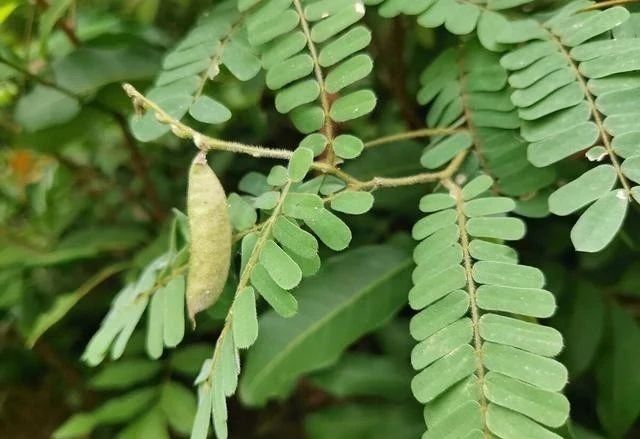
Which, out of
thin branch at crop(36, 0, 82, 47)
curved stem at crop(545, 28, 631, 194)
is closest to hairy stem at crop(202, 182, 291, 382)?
curved stem at crop(545, 28, 631, 194)

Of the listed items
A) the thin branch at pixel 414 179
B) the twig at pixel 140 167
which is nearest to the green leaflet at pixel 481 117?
the thin branch at pixel 414 179

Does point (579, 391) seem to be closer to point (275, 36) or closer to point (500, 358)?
point (500, 358)

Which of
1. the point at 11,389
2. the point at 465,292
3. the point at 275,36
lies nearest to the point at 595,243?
the point at 465,292

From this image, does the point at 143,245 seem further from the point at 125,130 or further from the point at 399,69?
the point at 399,69

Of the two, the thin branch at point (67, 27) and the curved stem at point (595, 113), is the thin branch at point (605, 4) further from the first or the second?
the thin branch at point (67, 27)

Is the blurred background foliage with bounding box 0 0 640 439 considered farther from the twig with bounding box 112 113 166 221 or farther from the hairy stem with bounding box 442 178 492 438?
the hairy stem with bounding box 442 178 492 438

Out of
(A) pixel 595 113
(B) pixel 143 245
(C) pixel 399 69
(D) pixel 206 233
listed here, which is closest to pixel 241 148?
(D) pixel 206 233
